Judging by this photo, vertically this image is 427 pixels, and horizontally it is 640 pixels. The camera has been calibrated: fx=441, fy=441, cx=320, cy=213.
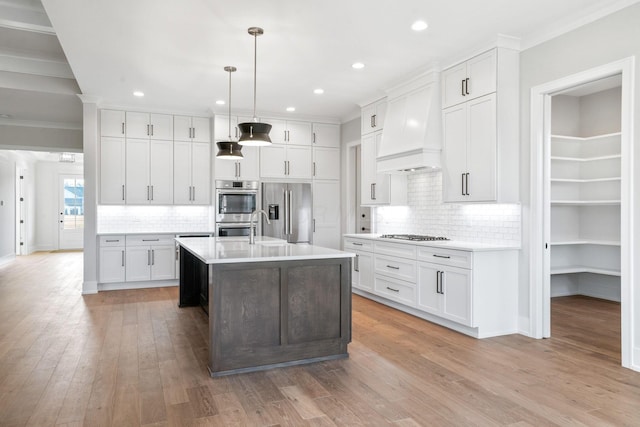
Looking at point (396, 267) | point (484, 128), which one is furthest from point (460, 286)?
point (484, 128)

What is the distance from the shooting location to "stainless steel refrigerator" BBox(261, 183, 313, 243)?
7.26 m

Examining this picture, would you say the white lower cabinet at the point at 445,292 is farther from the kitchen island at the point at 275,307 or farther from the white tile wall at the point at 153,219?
the white tile wall at the point at 153,219

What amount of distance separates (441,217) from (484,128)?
142cm

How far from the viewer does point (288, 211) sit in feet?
24.1

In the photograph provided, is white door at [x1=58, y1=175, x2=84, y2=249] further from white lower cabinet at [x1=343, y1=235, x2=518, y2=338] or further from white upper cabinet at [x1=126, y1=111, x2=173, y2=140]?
white lower cabinet at [x1=343, y1=235, x2=518, y2=338]

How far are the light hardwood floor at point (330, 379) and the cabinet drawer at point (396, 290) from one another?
0.24 meters

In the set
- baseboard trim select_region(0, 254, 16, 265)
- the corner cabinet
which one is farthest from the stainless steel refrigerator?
baseboard trim select_region(0, 254, 16, 265)

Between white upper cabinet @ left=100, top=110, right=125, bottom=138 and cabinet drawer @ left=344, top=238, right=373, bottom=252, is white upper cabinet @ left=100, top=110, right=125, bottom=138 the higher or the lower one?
the higher one

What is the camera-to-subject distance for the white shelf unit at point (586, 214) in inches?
219

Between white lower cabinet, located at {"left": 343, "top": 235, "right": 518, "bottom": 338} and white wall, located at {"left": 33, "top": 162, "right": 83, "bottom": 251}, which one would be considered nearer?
A: white lower cabinet, located at {"left": 343, "top": 235, "right": 518, "bottom": 338}

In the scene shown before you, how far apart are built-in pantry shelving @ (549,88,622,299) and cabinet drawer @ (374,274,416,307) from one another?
201 cm

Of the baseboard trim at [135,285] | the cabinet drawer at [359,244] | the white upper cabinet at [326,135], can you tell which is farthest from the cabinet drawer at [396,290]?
the baseboard trim at [135,285]

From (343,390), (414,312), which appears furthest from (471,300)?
(343,390)

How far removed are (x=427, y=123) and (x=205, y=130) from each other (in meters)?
3.91
